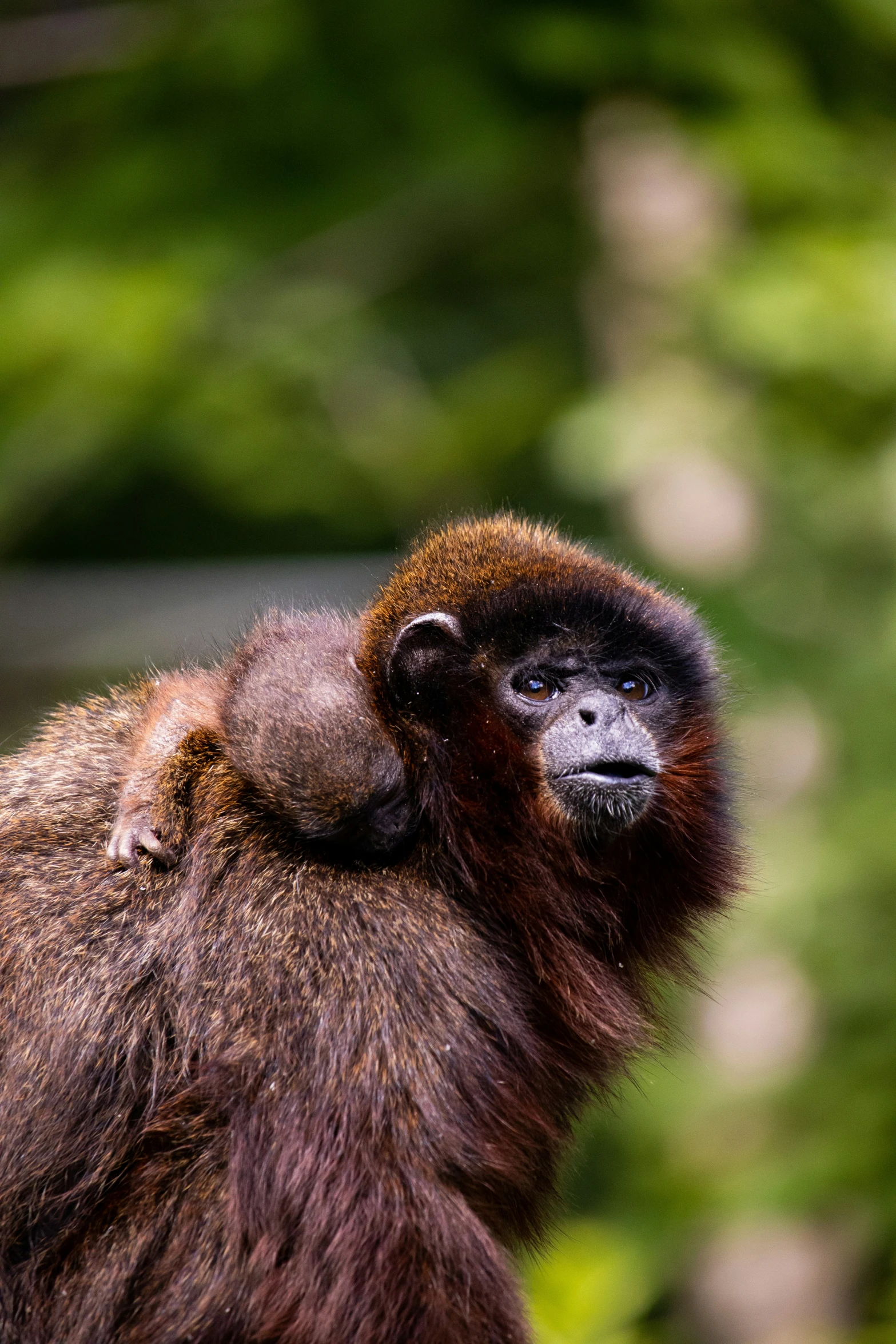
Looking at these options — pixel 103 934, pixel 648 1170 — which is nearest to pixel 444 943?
pixel 103 934

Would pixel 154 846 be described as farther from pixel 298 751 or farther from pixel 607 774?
pixel 607 774

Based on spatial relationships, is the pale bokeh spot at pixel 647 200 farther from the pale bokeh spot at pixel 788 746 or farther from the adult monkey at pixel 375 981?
the adult monkey at pixel 375 981

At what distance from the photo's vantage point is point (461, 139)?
6445mm

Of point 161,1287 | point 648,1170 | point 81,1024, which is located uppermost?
point 81,1024

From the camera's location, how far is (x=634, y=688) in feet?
11.2

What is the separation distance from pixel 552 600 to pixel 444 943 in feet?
2.58

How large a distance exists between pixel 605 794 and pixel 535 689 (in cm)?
28

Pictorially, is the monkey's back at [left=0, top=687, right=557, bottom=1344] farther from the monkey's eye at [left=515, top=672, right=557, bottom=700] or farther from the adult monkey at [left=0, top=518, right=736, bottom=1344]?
the monkey's eye at [left=515, top=672, right=557, bottom=700]

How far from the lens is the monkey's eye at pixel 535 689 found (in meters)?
3.25

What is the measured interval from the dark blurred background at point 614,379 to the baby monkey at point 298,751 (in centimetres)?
167

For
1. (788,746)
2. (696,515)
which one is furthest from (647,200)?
(788,746)

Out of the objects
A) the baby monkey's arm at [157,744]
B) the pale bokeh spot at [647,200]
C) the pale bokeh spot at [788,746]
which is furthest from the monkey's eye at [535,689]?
the pale bokeh spot at [647,200]

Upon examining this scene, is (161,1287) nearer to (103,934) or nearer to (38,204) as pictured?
(103,934)

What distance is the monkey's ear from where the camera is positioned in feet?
10.4
